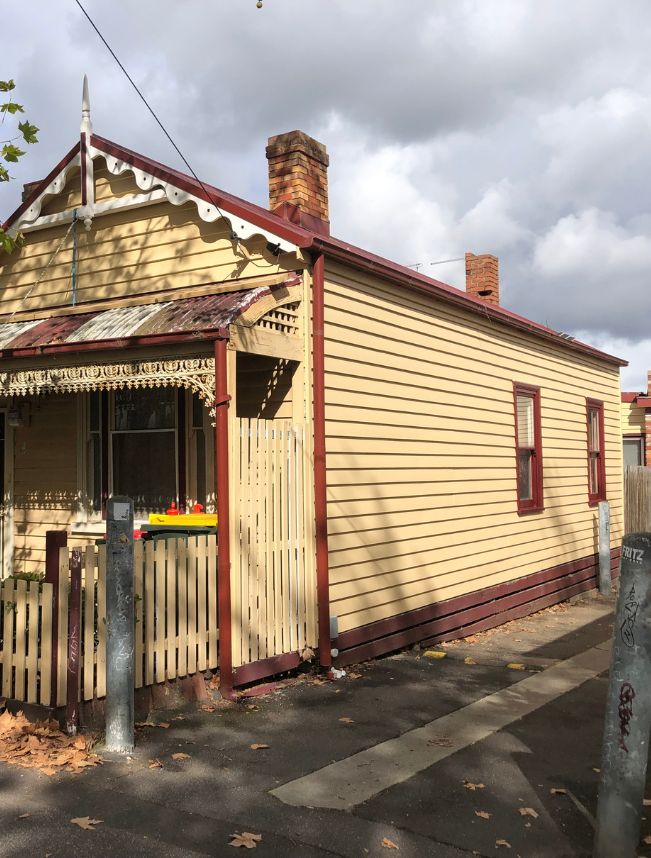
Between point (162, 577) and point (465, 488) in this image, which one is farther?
point (465, 488)

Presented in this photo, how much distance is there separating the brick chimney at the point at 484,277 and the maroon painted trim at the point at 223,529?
8.73 m

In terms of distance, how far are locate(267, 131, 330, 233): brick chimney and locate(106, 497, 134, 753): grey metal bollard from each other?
4569 millimetres

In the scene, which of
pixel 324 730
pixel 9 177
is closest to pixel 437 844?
pixel 324 730

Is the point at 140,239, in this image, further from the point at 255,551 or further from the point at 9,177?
the point at 255,551

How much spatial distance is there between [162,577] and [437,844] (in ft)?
9.86

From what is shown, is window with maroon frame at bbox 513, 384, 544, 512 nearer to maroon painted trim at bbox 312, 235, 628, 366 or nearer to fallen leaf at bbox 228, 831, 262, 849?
maroon painted trim at bbox 312, 235, 628, 366

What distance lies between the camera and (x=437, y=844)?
172 inches

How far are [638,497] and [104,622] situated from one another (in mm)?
14561

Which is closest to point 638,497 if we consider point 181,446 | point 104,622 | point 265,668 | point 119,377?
point 181,446

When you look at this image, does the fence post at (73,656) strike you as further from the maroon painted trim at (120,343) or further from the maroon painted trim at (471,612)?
the maroon painted trim at (471,612)

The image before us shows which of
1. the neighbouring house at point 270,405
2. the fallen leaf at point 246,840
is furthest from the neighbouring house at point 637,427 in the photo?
the fallen leaf at point 246,840

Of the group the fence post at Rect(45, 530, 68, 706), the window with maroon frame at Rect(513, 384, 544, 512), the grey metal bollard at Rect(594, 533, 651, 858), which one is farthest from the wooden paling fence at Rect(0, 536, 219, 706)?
the window with maroon frame at Rect(513, 384, 544, 512)

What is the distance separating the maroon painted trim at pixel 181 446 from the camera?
9.04 metres

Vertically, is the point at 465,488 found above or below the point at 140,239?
below
